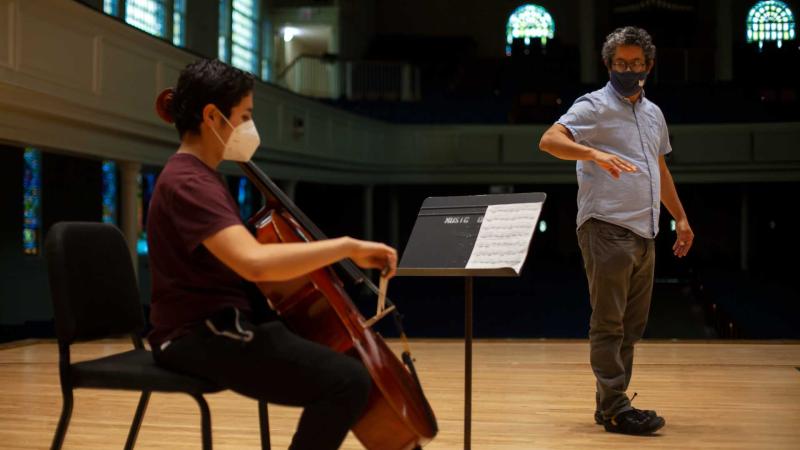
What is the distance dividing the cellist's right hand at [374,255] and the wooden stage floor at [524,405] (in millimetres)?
1693

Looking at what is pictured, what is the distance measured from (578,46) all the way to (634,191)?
19.1 m

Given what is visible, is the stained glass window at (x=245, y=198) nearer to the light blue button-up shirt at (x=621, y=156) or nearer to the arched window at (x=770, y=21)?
the arched window at (x=770, y=21)

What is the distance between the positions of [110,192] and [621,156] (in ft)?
37.2

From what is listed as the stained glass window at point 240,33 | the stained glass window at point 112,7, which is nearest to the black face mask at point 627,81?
the stained glass window at point 112,7

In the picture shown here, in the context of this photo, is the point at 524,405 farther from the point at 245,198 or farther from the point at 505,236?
the point at 245,198

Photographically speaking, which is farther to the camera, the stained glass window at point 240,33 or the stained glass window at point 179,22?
the stained glass window at point 240,33

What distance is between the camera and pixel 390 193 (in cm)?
2044

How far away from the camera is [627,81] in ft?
12.2


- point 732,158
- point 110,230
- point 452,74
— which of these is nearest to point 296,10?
point 452,74

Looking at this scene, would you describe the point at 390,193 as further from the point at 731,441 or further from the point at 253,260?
the point at 253,260

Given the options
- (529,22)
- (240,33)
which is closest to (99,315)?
(240,33)

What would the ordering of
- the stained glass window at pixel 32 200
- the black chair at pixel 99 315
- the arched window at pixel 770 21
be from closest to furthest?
the black chair at pixel 99 315
the stained glass window at pixel 32 200
the arched window at pixel 770 21

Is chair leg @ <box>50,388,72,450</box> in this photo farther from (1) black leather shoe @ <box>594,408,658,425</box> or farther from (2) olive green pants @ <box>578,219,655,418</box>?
(1) black leather shoe @ <box>594,408,658,425</box>

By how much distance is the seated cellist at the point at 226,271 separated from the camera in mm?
2182
